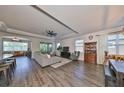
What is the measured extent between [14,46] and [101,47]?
41.4ft

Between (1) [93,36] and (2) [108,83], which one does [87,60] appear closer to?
(1) [93,36]

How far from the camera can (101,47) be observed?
725 cm

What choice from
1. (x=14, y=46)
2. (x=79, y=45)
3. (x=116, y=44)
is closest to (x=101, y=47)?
(x=116, y=44)

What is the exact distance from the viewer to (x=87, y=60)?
28.0 feet

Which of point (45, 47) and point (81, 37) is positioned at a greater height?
point (81, 37)

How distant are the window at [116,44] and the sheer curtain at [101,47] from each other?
0.35m

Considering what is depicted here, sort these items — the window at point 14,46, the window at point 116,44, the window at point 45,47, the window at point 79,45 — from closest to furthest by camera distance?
1. the window at point 116,44
2. the window at point 79,45
3. the window at point 45,47
4. the window at point 14,46

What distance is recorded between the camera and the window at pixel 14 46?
519 inches

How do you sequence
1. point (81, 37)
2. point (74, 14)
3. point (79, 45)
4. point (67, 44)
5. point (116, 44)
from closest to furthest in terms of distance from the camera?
point (74, 14), point (116, 44), point (81, 37), point (79, 45), point (67, 44)

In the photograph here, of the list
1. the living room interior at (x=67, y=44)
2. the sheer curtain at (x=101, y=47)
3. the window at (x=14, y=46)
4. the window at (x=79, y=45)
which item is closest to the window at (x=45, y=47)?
the living room interior at (x=67, y=44)

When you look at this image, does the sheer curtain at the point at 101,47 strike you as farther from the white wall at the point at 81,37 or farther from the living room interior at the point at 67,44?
the white wall at the point at 81,37

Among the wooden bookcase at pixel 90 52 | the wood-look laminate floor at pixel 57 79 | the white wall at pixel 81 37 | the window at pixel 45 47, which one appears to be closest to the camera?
the wood-look laminate floor at pixel 57 79

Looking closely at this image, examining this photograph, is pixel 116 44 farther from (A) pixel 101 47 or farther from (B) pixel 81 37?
(B) pixel 81 37

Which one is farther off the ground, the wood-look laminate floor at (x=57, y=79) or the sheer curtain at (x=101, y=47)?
the sheer curtain at (x=101, y=47)
